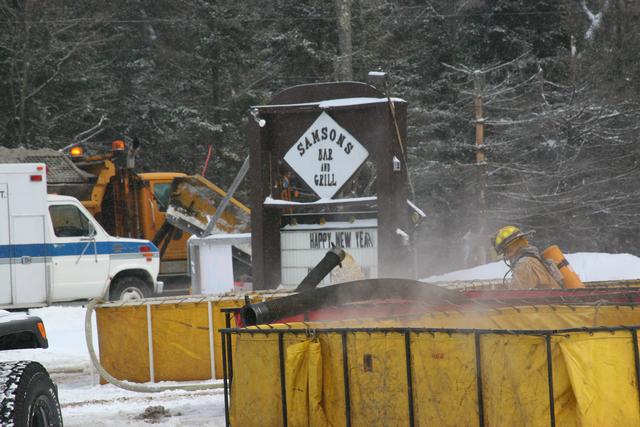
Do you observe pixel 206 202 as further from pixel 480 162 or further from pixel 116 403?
pixel 116 403

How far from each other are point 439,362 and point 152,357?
18.8 ft

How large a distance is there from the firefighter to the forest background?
21.1 metres

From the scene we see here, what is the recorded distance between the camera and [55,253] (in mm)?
18547

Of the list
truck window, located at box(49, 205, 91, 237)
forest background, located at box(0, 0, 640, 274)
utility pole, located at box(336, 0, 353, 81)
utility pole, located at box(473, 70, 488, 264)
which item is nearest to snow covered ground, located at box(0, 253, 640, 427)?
truck window, located at box(49, 205, 91, 237)

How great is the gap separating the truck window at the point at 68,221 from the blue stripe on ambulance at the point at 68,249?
23 cm

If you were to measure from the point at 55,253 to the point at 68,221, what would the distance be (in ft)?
2.33

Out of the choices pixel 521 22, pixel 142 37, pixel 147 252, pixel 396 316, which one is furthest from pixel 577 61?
pixel 396 316

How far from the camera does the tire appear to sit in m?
5.20

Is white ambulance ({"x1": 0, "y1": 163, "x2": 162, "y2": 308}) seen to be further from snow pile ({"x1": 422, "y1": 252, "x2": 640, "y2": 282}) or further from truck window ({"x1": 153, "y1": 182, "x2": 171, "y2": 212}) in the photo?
snow pile ({"x1": 422, "y1": 252, "x2": 640, "y2": 282})

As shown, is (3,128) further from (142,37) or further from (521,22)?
(521,22)

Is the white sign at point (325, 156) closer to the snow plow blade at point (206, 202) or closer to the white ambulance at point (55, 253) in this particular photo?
the white ambulance at point (55, 253)

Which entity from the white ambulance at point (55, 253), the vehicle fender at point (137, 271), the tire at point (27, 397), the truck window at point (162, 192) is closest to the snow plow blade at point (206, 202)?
the truck window at point (162, 192)

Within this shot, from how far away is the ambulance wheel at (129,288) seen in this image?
1950cm

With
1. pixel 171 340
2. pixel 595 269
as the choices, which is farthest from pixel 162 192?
pixel 171 340
